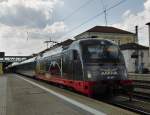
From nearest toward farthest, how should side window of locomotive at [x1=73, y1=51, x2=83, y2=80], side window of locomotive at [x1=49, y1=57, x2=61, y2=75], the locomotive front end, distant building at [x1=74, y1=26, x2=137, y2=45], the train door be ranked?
the locomotive front end
the train door
side window of locomotive at [x1=73, y1=51, x2=83, y2=80]
side window of locomotive at [x1=49, y1=57, x2=61, y2=75]
distant building at [x1=74, y1=26, x2=137, y2=45]

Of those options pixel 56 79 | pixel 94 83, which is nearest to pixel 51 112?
pixel 94 83

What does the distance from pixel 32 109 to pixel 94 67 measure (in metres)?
4.20

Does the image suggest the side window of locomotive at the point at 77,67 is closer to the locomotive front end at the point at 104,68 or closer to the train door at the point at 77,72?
the train door at the point at 77,72

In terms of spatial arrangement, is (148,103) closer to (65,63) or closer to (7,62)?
(65,63)

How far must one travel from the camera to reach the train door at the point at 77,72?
52.5 feet

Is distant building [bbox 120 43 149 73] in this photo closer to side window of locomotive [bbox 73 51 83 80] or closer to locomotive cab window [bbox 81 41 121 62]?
side window of locomotive [bbox 73 51 83 80]

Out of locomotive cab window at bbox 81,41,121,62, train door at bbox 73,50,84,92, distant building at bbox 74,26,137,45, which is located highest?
distant building at bbox 74,26,137,45

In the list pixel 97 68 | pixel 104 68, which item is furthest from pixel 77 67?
pixel 104 68

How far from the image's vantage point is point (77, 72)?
55.0ft

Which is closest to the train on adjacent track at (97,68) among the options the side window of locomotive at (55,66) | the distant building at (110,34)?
the side window of locomotive at (55,66)

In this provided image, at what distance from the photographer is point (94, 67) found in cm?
1554

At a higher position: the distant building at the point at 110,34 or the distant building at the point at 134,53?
the distant building at the point at 110,34

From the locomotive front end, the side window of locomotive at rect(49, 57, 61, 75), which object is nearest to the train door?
the locomotive front end

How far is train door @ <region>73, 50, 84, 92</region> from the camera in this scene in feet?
52.5
